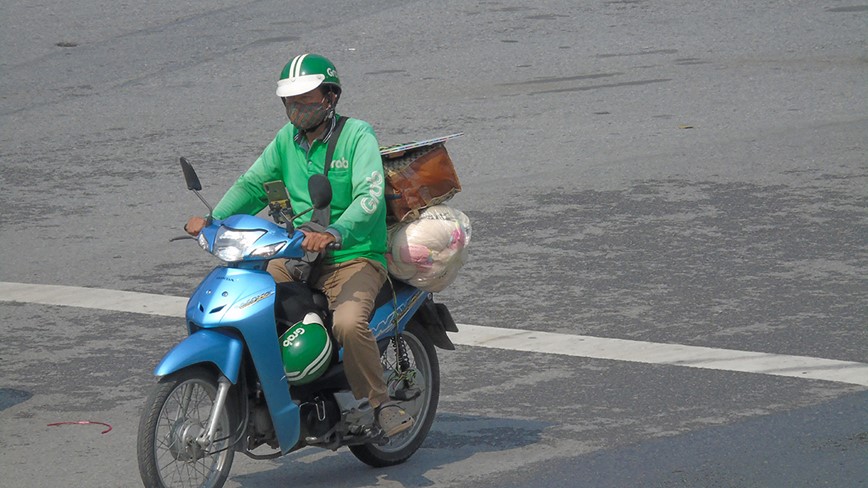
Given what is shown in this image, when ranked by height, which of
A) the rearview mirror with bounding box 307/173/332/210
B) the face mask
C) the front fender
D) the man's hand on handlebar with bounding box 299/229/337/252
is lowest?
the front fender

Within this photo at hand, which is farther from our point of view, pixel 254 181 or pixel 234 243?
pixel 254 181

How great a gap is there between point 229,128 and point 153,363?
5916 millimetres

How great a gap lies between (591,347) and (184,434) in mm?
2958

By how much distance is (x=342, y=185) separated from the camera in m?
6.01

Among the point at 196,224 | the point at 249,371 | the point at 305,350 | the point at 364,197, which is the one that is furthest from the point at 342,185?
the point at 249,371

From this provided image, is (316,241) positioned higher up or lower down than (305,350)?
higher up

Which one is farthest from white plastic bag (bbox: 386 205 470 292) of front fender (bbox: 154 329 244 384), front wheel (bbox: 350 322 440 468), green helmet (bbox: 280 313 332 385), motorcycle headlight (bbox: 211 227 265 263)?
front fender (bbox: 154 329 244 384)

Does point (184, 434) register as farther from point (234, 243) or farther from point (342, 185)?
point (342, 185)

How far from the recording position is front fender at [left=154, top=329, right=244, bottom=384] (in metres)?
5.26

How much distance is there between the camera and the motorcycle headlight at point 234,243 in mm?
5418

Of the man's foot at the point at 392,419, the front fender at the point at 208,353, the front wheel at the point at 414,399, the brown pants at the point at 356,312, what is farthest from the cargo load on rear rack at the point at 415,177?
the front fender at the point at 208,353

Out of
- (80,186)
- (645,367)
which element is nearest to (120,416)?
(645,367)

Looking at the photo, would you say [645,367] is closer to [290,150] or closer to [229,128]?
[290,150]

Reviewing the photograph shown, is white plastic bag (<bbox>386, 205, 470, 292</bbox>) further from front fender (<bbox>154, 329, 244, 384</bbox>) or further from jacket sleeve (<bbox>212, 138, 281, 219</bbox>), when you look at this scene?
front fender (<bbox>154, 329, 244, 384</bbox>)
